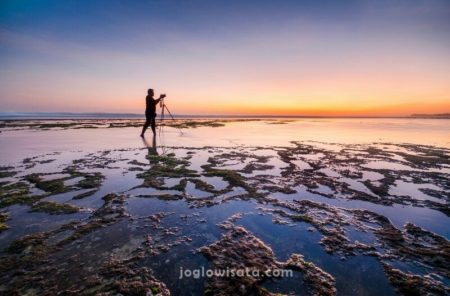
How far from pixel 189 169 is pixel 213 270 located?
5.66 metres

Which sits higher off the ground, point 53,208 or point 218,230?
point 53,208

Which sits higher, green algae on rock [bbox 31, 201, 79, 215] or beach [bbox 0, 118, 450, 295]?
green algae on rock [bbox 31, 201, 79, 215]

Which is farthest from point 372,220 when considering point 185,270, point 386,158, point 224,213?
point 386,158

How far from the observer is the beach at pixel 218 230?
10.6ft

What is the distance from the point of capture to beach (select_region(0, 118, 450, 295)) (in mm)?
3244

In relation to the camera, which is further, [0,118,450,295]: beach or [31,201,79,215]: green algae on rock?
[31,201,79,215]: green algae on rock

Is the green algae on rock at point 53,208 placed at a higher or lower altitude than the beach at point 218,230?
higher

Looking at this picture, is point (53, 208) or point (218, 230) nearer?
point (218, 230)

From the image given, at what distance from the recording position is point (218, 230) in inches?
181

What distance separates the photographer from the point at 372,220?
203 inches

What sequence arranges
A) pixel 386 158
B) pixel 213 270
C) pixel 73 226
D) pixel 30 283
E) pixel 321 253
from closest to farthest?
pixel 30 283
pixel 213 270
pixel 321 253
pixel 73 226
pixel 386 158

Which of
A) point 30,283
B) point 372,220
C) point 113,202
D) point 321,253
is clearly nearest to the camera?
point 30,283

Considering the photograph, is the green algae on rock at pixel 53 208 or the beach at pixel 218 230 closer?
the beach at pixel 218 230

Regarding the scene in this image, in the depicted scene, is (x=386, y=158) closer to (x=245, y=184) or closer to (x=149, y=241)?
(x=245, y=184)
